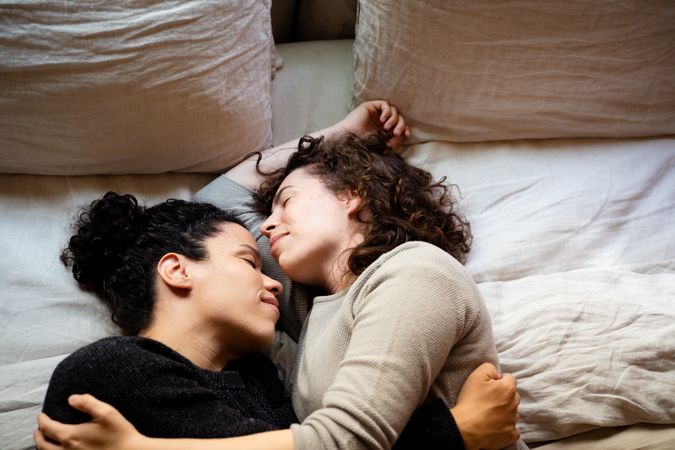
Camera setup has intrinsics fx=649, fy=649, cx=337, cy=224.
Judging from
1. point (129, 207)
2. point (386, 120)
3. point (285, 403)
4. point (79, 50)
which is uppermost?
point (79, 50)

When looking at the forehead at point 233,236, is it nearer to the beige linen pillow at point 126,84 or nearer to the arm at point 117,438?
the beige linen pillow at point 126,84

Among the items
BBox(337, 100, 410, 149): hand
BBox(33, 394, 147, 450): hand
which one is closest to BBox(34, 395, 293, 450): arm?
BBox(33, 394, 147, 450): hand

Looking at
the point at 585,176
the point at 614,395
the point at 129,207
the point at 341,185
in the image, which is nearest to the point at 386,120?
the point at 341,185

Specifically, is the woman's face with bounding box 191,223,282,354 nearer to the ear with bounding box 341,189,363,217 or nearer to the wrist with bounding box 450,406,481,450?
the ear with bounding box 341,189,363,217

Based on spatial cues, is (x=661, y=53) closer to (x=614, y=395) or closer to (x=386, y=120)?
(x=386, y=120)

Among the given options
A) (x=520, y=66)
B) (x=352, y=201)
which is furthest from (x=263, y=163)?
(x=520, y=66)

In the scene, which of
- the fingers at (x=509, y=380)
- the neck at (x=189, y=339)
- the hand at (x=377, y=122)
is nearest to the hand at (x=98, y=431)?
the neck at (x=189, y=339)

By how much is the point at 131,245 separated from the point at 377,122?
2.03 feet

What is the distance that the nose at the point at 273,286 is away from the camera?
116 cm

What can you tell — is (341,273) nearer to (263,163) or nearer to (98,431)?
(263,163)

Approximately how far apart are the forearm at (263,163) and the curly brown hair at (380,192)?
2cm

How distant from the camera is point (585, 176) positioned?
56.4 inches

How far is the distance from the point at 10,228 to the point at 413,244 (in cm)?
79

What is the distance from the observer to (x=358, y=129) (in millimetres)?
1453
